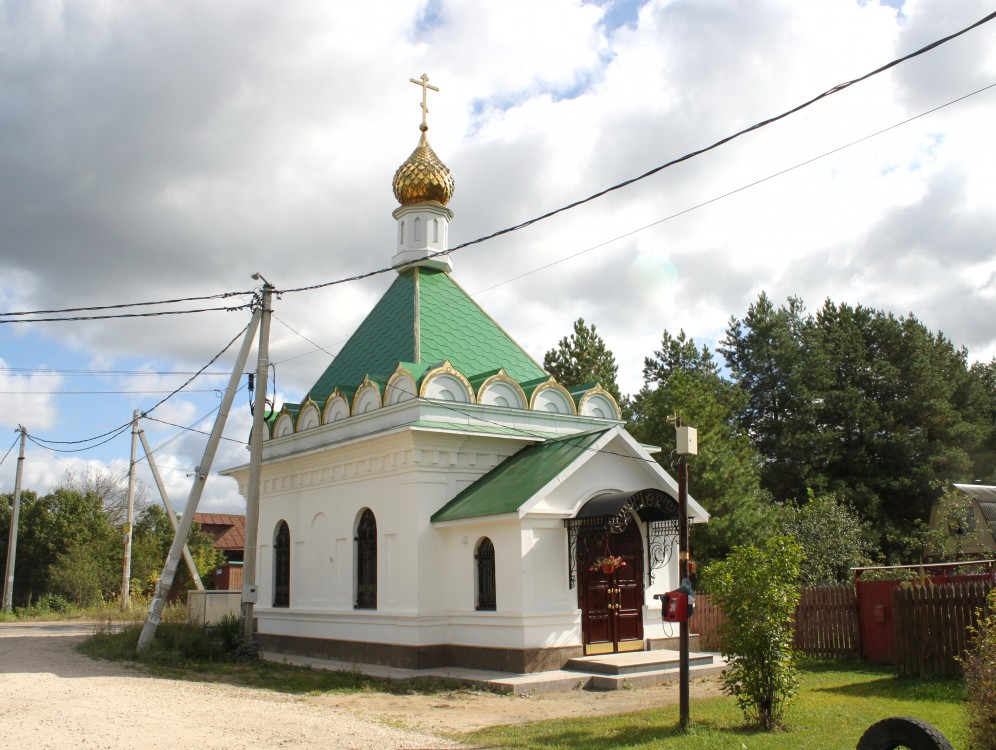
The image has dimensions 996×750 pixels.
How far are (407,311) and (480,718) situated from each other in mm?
9824

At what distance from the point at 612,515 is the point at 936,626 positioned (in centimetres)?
487

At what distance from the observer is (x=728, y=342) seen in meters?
44.2

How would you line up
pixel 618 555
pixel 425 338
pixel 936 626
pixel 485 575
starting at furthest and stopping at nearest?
pixel 425 338, pixel 618 555, pixel 485 575, pixel 936 626

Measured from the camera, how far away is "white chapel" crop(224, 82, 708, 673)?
14555 mm

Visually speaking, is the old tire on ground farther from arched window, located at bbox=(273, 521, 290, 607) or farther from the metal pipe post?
arched window, located at bbox=(273, 521, 290, 607)

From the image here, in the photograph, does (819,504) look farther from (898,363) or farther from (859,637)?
(898,363)

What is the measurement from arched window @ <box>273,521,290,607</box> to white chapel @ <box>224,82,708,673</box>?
4 centimetres

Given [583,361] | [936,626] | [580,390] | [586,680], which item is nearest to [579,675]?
[586,680]

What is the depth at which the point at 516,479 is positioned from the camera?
15.3 metres

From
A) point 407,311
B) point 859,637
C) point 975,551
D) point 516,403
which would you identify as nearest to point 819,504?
point 975,551

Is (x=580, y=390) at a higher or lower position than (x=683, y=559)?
higher

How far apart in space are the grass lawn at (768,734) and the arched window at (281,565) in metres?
10.5

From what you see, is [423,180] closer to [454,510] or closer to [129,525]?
[454,510]

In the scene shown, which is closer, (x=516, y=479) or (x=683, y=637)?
(x=683, y=637)
